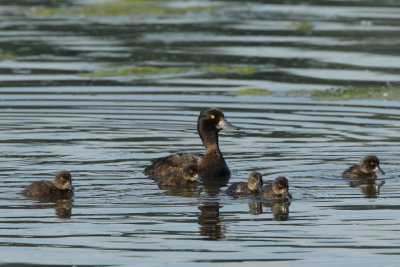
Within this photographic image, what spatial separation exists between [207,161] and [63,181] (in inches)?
112

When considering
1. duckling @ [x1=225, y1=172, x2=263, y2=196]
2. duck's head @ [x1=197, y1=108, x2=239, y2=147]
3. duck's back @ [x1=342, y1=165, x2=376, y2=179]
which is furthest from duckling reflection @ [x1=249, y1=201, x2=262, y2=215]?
duck's head @ [x1=197, y1=108, x2=239, y2=147]

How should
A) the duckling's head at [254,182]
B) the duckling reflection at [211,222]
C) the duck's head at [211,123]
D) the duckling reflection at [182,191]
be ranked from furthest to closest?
the duck's head at [211,123] < the duckling reflection at [182,191] < the duckling's head at [254,182] < the duckling reflection at [211,222]

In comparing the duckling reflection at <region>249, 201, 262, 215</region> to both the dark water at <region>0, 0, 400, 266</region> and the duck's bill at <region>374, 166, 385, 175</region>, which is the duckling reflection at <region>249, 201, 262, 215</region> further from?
the duck's bill at <region>374, 166, 385, 175</region>

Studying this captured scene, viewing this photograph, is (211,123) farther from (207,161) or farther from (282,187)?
(282,187)

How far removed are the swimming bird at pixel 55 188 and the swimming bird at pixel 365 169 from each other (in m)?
4.05

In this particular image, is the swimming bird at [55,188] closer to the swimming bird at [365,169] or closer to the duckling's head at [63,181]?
the duckling's head at [63,181]

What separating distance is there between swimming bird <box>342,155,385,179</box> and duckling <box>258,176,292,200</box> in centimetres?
159

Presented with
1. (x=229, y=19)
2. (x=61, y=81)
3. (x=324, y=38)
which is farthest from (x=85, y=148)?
(x=229, y=19)

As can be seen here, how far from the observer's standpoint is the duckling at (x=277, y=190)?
1422cm

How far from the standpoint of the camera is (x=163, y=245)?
1184 centimetres

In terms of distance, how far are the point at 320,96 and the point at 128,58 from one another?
6995 millimetres

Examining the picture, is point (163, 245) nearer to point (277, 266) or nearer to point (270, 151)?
point (277, 266)

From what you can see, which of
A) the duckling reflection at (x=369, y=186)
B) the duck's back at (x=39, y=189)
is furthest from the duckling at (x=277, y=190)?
the duck's back at (x=39, y=189)

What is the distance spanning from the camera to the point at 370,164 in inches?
A: 616
